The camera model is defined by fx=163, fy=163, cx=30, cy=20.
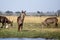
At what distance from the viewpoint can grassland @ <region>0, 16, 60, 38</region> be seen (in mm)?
2605

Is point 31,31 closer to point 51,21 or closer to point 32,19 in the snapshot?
point 32,19

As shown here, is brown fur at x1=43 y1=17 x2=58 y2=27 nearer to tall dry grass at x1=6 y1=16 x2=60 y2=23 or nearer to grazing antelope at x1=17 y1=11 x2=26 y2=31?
tall dry grass at x1=6 y1=16 x2=60 y2=23

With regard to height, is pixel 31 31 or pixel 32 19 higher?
pixel 32 19

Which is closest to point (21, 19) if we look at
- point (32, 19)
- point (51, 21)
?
point (32, 19)

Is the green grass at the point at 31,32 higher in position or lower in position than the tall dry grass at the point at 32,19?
lower

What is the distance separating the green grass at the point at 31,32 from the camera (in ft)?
8.54

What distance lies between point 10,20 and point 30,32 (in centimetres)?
A: 38

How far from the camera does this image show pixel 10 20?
2.63 meters

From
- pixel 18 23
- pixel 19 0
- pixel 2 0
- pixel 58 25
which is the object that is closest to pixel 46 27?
pixel 58 25

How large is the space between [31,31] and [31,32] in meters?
0.02

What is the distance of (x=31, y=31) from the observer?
2.62 metres

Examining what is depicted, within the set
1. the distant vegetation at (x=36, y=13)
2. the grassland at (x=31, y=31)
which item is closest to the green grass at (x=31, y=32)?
the grassland at (x=31, y=31)

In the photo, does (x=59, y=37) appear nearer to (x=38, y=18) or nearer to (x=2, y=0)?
(x=38, y=18)

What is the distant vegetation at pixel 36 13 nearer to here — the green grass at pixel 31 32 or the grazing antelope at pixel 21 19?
the grazing antelope at pixel 21 19
